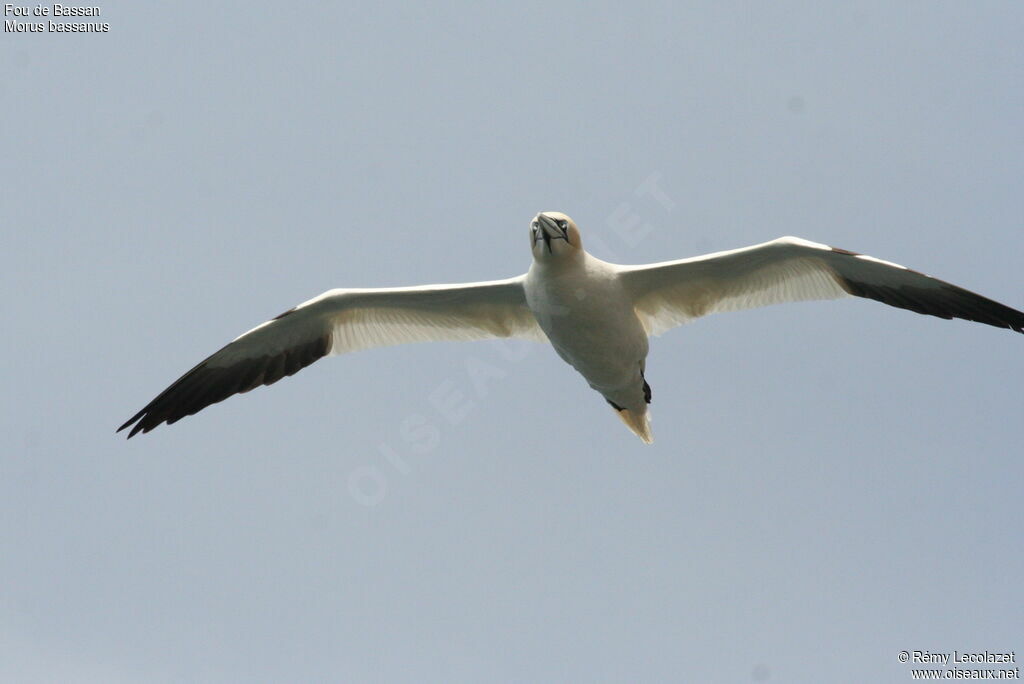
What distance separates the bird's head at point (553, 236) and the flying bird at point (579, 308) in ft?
0.04

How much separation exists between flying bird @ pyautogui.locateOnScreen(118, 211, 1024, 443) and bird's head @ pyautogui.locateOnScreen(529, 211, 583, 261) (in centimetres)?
1

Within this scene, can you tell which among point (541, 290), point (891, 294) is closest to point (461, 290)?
point (541, 290)

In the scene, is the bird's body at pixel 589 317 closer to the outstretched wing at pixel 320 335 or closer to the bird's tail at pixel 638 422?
the bird's tail at pixel 638 422

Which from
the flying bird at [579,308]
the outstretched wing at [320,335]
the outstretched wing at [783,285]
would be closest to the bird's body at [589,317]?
the flying bird at [579,308]

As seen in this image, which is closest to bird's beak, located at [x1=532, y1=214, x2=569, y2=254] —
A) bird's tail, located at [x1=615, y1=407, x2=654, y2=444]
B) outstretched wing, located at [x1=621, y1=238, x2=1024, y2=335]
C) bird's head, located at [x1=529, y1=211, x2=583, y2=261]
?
bird's head, located at [x1=529, y1=211, x2=583, y2=261]

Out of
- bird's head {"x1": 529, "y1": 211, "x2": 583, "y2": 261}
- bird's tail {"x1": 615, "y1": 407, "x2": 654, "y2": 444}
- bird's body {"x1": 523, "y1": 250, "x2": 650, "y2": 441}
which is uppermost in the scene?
bird's head {"x1": 529, "y1": 211, "x2": 583, "y2": 261}

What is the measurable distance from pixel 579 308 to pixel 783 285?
8.31 feet

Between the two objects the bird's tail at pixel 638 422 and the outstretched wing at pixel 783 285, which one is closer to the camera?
the outstretched wing at pixel 783 285

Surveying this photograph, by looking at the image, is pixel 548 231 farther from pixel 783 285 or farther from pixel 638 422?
pixel 638 422

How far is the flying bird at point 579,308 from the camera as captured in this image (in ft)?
43.2

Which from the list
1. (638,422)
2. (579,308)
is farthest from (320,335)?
(638,422)

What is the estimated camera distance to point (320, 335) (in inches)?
591

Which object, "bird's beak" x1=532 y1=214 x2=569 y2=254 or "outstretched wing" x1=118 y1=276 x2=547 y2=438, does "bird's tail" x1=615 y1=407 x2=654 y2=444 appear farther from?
"bird's beak" x1=532 y1=214 x2=569 y2=254

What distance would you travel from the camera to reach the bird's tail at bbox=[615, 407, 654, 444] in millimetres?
14933
